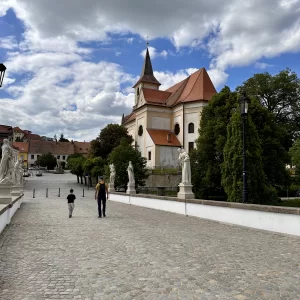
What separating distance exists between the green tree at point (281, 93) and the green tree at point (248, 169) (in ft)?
70.1

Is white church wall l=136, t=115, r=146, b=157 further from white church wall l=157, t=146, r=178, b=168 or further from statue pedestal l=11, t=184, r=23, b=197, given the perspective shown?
statue pedestal l=11, t=184, r=23, b=197

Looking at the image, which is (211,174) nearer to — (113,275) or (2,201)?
(2,201)

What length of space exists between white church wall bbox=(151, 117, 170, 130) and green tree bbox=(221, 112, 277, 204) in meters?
35.8

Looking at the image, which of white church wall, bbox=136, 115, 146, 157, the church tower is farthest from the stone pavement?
the church tower

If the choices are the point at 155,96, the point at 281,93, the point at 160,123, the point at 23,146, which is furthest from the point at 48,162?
the point at 281,93

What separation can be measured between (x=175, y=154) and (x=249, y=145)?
33.7 metres

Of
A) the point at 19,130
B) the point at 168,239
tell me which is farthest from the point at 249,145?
the point at 19,130

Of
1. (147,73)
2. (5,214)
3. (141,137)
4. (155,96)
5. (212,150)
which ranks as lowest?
(5,214)

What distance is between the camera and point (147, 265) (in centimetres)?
588

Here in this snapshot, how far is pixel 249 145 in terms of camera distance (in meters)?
21.9

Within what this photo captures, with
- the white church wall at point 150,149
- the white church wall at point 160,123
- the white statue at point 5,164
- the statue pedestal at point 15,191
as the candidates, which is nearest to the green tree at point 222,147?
the statue pedestal at point 15,191

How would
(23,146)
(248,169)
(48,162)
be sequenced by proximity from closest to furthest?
(248,169)
(48,162)
(23,146)

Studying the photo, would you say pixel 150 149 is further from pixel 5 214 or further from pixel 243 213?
pixel 5 214

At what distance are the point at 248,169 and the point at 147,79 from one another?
5402 cm
